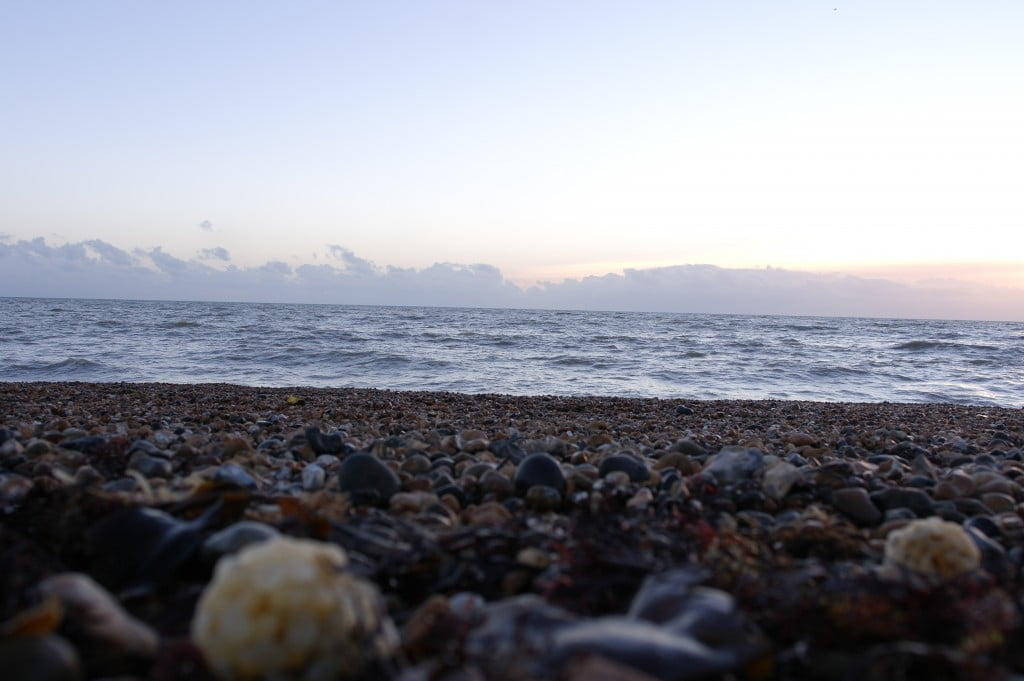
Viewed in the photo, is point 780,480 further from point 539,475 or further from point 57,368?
point 57,368

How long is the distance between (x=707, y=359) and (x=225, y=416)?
15128 millimetres

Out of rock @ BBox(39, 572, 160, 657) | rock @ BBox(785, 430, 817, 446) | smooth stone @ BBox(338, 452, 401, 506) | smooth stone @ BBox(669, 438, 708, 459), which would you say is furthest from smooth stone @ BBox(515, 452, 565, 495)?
rock @ BBox(785, 430, 817, 446)

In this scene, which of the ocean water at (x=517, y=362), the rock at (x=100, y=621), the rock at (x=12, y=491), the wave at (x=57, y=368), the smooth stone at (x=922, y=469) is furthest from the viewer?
the wave at (x=57, y=368)

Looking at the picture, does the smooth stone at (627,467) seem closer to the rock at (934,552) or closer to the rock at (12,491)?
the rock at (934,552)

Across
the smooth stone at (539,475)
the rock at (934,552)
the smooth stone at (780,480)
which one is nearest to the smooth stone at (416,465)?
the smooth stone at (539,475)

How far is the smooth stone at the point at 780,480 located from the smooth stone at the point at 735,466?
13 centimetres

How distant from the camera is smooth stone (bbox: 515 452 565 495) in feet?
9.64

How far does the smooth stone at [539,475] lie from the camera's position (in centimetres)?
294

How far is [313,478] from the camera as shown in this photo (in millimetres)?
3270

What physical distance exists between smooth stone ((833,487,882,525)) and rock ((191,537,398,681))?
2240 mm

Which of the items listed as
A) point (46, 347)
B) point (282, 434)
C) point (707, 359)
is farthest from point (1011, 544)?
point (46, 347)

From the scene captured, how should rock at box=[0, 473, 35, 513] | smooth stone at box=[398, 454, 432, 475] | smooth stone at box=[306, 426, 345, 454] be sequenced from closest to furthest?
rock at box=[0, 473, 35, 513]
smooth stone at box=[398, 454, 432, 475]
smooth stone at box=[306, 426, 345, 454]

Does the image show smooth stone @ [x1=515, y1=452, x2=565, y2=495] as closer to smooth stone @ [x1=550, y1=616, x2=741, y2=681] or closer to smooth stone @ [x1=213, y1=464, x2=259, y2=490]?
smooth stone @ [x1=213, y1=464, x2=259, y2=490]

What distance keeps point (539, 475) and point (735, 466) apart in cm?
95
